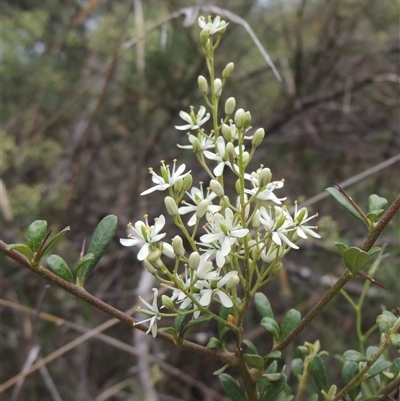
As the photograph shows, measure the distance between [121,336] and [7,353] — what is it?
65cm

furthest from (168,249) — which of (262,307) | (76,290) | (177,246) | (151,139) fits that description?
(151,139)

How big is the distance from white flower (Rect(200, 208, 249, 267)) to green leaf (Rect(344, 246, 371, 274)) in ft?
0.45

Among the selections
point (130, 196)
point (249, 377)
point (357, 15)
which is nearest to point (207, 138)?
point (249, 377)

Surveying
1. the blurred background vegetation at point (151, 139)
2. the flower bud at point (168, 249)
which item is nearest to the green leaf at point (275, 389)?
the flower bud at point (168, 249)

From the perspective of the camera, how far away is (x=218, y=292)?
2.38 ft

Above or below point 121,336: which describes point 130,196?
above

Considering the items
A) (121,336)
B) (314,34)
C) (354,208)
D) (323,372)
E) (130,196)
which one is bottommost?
→ (121,336)

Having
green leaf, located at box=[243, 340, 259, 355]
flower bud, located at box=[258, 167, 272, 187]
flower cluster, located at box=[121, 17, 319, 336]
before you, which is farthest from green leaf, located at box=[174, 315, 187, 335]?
flower bud, located at box=[258, 167, 272, 187]

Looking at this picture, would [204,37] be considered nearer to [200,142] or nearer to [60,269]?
[200,142]

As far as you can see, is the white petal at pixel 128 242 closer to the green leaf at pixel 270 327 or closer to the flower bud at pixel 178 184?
the flower bud at pixel 178 184

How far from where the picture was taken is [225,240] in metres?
0.70

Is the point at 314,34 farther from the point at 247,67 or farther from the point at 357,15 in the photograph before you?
the point at 247,67

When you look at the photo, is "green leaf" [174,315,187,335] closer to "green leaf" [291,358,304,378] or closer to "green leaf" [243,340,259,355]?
"green leaf" [243,340,259,355]

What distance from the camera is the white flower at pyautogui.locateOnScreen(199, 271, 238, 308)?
712 millimetres
